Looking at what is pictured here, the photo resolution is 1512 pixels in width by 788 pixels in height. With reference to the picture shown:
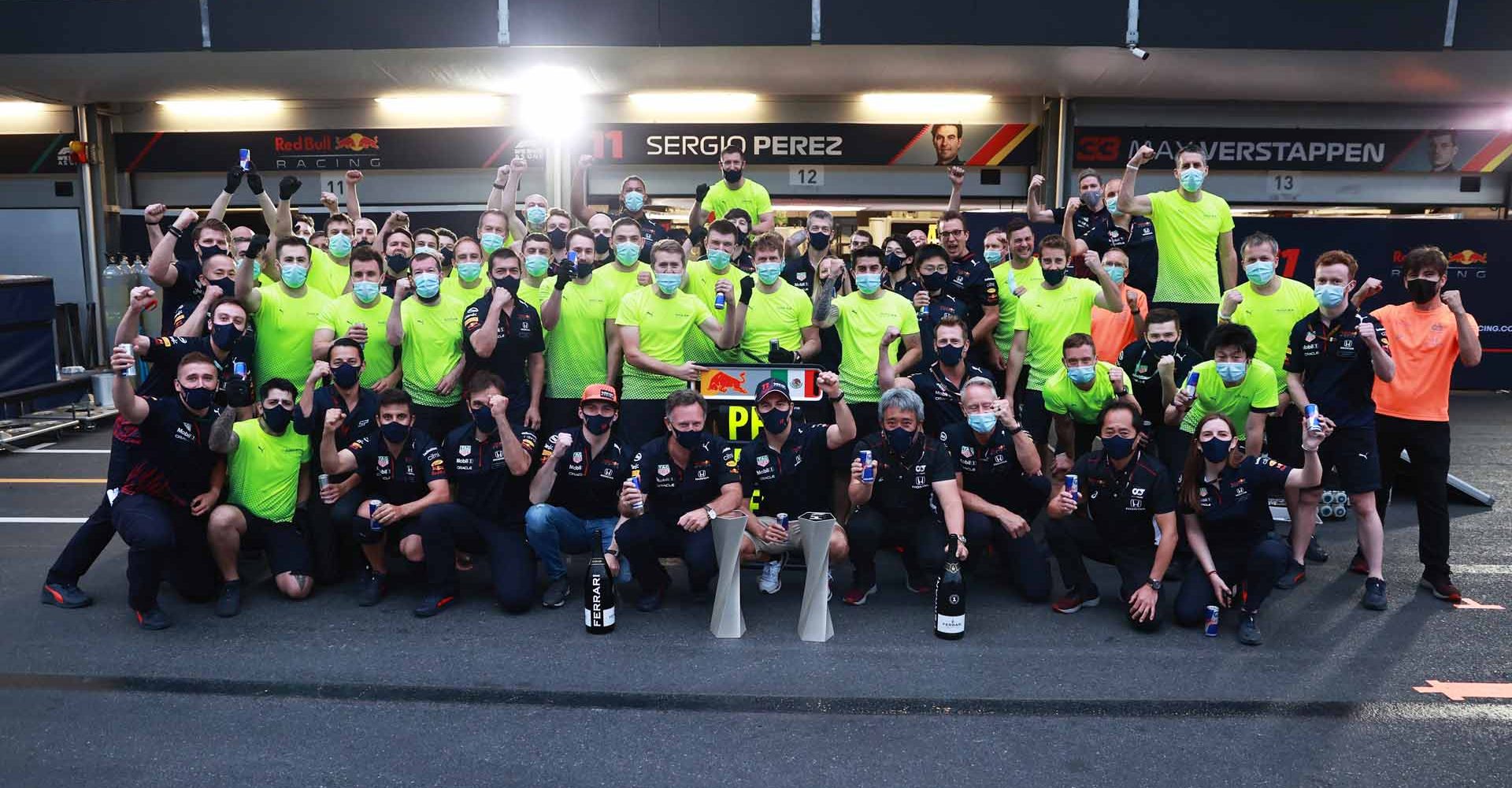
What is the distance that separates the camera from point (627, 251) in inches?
305

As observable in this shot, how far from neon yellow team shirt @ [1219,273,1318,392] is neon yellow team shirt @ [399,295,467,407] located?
5.32 meters

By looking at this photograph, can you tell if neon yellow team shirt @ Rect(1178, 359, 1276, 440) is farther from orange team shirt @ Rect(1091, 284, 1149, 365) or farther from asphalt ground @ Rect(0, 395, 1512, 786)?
orange team shirt @ Rect(1091, 284, 1149, 365)

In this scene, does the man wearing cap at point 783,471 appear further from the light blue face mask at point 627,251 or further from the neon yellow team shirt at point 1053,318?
the neon yellow team shirt at point 1053,318

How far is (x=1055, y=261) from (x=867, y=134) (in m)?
8.20

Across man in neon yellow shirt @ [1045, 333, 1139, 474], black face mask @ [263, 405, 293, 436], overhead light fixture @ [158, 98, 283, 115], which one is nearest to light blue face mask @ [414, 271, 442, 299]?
black face mask @ [263, 405, 293, 436]

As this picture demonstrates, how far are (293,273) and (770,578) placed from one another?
3.84 meters

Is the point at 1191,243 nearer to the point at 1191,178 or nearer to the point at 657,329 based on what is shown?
the point at 1191,178

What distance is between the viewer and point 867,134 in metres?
15.3

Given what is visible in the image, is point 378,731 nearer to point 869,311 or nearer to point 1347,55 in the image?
point 869,311

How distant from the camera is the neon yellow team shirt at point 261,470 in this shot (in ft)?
21.2

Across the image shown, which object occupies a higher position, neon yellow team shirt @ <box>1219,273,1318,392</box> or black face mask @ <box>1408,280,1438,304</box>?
black face mask @ <box>1408,280,1438,304</box>

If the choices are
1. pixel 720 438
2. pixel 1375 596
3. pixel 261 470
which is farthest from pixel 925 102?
pixel 261 470

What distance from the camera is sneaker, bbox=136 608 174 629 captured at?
19.7ft

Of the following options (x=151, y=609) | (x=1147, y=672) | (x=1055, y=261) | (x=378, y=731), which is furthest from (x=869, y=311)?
(x=151, y=609)
